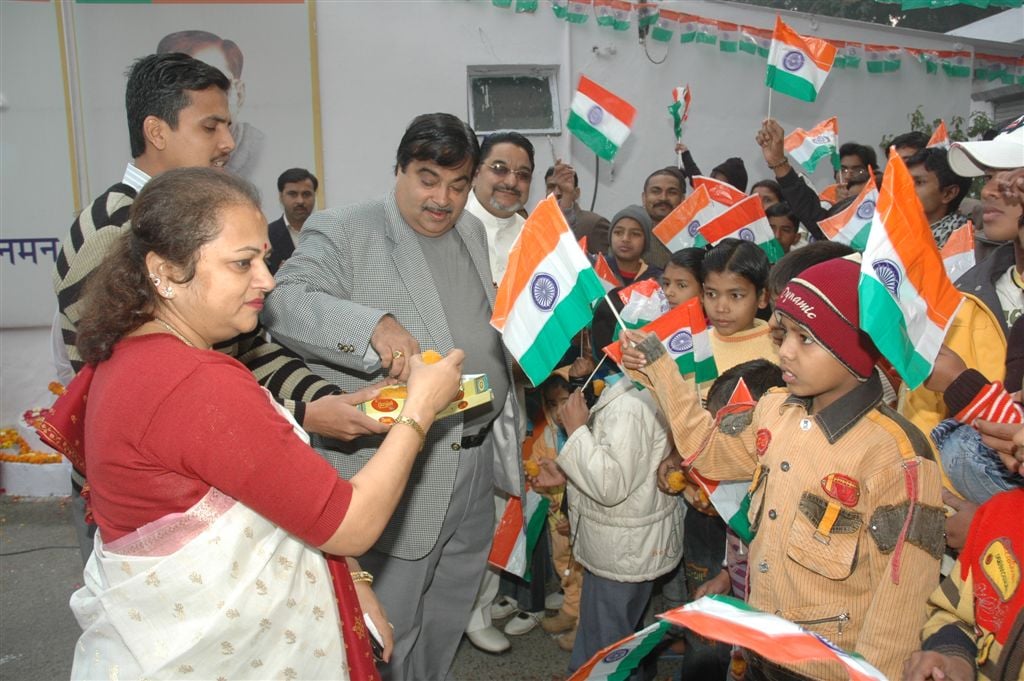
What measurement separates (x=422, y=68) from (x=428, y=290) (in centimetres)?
510

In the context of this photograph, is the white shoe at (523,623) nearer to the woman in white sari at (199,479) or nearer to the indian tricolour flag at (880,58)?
the woman in white sari at (199,479)

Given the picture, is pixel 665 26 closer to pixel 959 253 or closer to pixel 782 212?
pixel 782 212

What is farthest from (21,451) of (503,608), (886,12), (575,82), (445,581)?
(886,12)

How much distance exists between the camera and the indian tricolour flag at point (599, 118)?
577 cm

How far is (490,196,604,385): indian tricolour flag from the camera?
2354 mm

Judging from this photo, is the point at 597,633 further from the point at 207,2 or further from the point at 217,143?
the point at 207,2

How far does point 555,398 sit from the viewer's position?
3.74 m

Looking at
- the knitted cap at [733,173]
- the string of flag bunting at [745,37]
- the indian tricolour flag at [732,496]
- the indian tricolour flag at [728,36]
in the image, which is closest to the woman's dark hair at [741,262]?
the indian tricolour flag at [732,496]

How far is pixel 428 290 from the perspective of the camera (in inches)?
107

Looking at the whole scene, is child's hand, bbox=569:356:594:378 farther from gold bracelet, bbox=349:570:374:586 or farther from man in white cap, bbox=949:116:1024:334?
gold bracelet, bbox=349:570:374:586

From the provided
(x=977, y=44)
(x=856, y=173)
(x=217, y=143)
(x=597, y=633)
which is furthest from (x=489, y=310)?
(x=977, y=44)

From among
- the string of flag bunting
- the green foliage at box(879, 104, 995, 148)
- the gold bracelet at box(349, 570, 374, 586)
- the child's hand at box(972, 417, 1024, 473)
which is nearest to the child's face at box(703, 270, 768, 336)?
the child's hand at box(972, 417, 1024, 473)

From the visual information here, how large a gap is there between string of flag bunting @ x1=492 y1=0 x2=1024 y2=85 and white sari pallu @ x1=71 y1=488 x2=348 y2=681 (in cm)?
667

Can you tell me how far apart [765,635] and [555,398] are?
8.08ft
